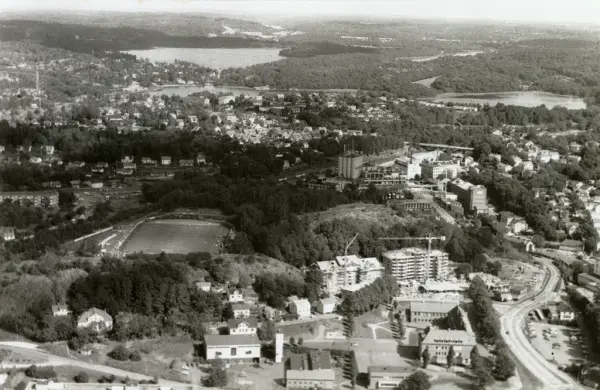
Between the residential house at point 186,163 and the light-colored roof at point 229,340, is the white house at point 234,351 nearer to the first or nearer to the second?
the light-colored roof at point 229,340

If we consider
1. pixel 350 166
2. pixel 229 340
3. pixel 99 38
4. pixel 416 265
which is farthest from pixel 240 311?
pixel 99 38

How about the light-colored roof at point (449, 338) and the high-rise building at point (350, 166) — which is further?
the high-rise building at point (350, 166)

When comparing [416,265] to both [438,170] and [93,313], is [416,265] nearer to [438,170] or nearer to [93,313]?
[93,313]

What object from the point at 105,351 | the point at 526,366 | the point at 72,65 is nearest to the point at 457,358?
the point at 526,366

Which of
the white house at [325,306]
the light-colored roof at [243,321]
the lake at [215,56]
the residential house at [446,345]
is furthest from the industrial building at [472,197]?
the lake at [215,56]

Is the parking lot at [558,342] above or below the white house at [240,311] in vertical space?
below

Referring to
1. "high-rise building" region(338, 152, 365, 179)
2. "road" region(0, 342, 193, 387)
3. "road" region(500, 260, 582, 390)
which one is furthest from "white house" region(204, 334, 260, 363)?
"high-rise building" region(338, 152, 365, 179)
